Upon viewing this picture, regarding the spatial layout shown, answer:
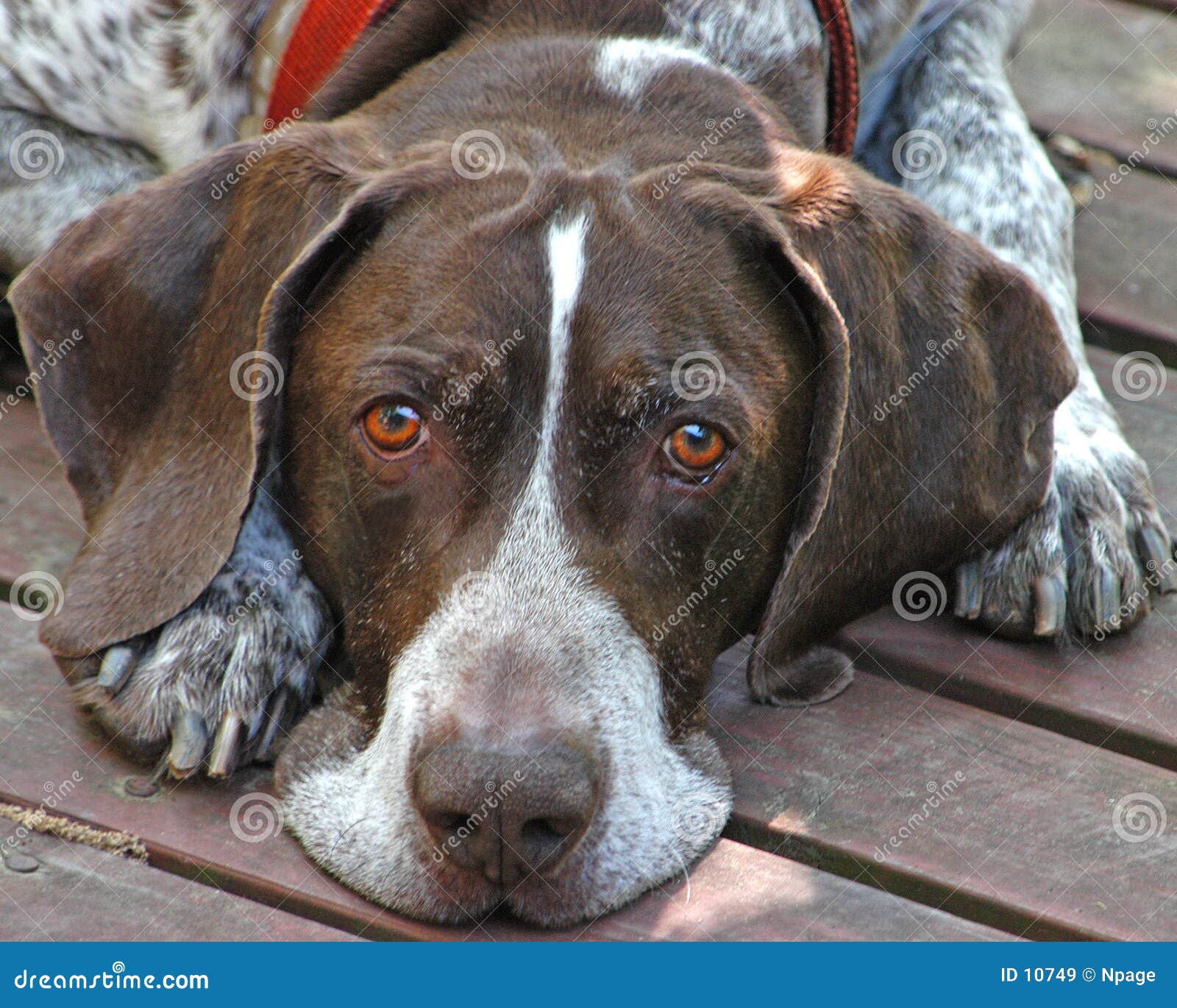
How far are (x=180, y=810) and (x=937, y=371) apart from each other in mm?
1397

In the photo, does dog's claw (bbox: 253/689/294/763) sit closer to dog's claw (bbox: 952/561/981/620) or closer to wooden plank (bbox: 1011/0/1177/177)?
dog's claw (bbox: 952/561/981/620)

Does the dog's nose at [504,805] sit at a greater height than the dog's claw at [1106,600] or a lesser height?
greater

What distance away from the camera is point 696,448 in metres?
2.36

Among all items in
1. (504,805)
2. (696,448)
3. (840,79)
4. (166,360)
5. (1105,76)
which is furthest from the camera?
(1105,76)

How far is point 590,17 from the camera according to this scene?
2.96m

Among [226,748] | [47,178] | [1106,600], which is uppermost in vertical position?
[47,178]

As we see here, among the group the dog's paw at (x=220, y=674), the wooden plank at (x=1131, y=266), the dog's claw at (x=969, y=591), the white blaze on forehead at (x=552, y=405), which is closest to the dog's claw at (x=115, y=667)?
the dog's paw at (x=220, y=674)

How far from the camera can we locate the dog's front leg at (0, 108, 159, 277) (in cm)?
346

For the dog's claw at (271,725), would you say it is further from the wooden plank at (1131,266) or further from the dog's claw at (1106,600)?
the wooden plank at (1131,266)

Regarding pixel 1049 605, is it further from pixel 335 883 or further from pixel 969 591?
pixel 335 883

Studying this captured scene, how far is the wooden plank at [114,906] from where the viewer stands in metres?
2.10

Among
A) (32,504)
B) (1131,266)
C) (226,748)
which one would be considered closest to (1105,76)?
(1131,266)

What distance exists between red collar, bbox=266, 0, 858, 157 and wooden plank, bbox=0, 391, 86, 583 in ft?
2.65

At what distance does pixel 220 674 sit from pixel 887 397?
116 centimetres
